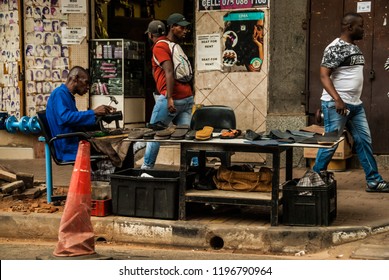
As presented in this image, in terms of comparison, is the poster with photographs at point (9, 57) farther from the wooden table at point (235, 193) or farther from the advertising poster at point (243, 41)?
the wooden table at point (235, 193)

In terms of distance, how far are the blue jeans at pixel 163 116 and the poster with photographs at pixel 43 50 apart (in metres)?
3.92

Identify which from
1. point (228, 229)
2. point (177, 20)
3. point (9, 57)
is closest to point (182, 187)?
point (228, 229)

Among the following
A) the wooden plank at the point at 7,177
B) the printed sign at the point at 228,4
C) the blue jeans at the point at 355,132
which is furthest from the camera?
the printed sign at the point at 228,4

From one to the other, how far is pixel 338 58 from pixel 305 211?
2184 mm

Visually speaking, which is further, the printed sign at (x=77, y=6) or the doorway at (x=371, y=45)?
the printed sign at (x=77, y=6)

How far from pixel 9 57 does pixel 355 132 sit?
646cm

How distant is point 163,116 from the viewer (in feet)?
30.3

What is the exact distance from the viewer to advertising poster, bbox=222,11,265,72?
38.2ft

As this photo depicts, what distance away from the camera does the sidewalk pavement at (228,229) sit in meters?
7.20

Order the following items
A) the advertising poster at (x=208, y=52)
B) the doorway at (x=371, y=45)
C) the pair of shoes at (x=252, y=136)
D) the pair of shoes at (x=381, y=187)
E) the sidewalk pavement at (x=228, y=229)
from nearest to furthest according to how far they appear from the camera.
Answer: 1. the sidewalk pavement at (x=228, y=229)
2. the pair of shoes at (x=252, y=136)
3. the pair of shoes at (x=381, y=187)
4. the doorway at (x=371, y=45)
5. the advertising poster at (x=208, y=52)

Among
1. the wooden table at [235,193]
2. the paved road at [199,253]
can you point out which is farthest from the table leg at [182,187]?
the paved road at [199,253]

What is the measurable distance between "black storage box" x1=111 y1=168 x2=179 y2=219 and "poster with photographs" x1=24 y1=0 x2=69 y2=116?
5352 millimetres
